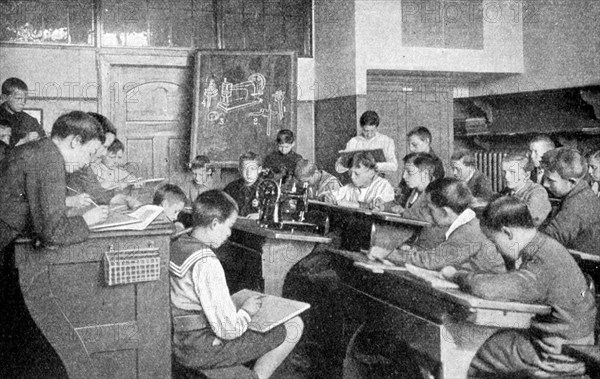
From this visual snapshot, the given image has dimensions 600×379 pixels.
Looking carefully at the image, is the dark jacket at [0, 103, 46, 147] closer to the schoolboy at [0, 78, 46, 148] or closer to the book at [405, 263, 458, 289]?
the schoolboy at [0, 78, 46, 148]

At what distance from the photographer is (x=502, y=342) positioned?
2.74 m

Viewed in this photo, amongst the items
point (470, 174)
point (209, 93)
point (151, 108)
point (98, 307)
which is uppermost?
point (209, 93)

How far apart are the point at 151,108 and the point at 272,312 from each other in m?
4.88

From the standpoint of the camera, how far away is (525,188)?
14.5 feet

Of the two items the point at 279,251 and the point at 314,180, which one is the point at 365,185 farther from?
the point at 279,251

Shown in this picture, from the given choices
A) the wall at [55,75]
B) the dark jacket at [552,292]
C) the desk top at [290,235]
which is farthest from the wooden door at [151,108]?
the dark jacket at [552,292]

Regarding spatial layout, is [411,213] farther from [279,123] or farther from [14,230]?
[279,123]

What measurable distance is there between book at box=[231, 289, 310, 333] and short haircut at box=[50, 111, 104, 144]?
3.42 ft

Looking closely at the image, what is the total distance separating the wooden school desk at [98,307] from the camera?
2568 mm

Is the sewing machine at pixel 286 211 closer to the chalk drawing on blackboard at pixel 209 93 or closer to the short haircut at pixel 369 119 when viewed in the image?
the short haircut at pixel 369 119

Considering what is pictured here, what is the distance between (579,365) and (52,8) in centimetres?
626

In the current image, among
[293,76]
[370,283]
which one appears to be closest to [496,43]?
[293,76]

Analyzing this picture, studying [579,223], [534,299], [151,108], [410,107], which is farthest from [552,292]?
[410,107]

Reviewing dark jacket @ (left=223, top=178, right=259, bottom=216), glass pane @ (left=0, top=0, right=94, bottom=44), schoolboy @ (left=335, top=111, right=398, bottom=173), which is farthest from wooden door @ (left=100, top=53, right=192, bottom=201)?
schoolboy @ (left=335, top=111, right=398, bottom=173)
